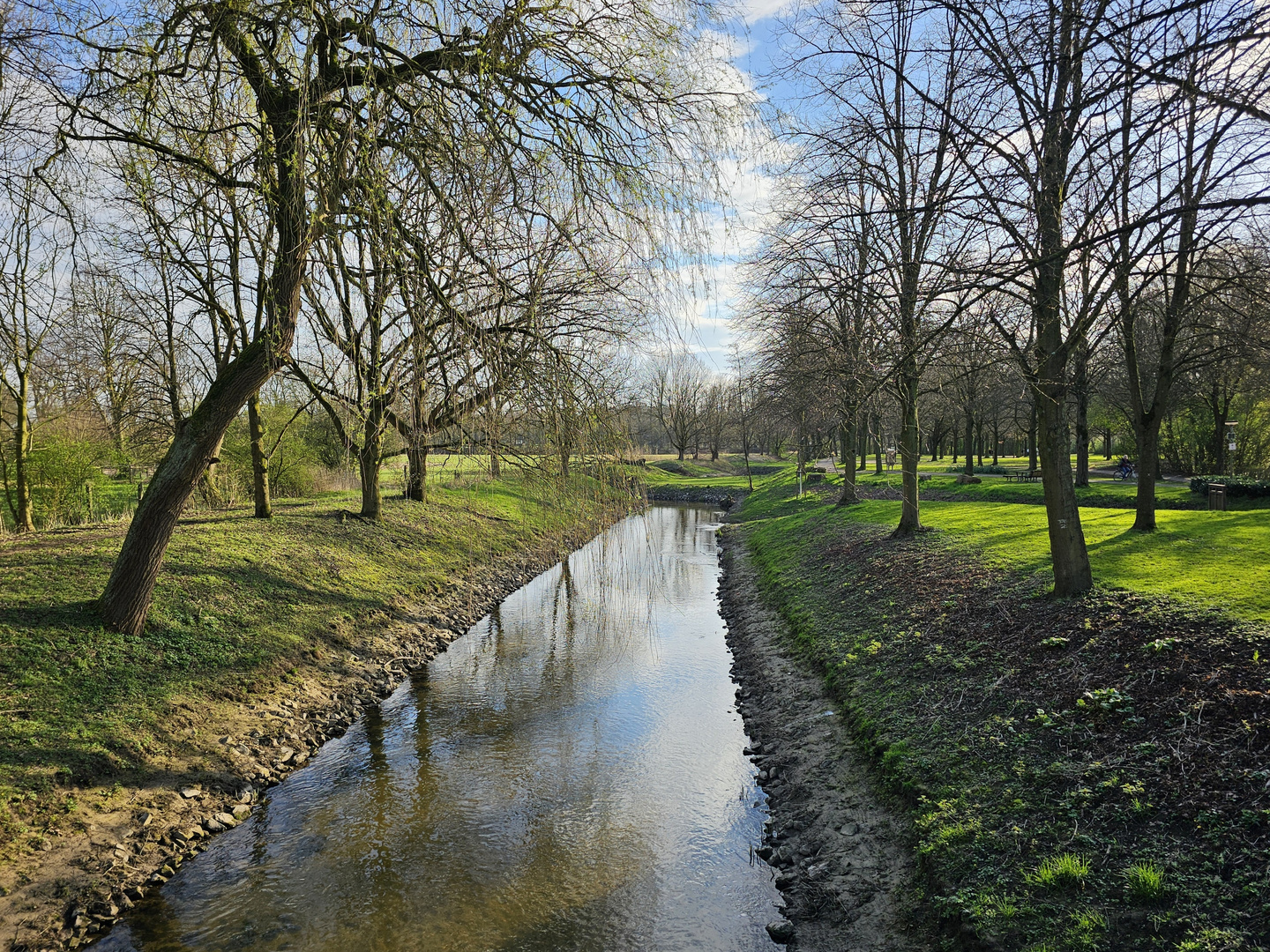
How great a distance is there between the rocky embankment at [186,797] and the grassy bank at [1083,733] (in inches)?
265

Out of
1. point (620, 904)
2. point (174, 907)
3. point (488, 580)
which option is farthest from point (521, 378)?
point (488, 580)

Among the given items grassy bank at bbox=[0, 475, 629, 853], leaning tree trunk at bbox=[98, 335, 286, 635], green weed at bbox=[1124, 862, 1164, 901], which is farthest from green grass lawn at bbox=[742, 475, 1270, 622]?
leaning tree trunk at bbox=[98, 335, 286, 635]

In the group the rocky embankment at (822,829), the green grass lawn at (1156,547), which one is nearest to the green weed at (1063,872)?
the rocky embankment at (822,829)

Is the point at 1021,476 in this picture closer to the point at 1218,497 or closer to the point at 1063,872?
the point at 1218,497

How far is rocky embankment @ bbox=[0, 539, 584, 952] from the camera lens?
5.57 m

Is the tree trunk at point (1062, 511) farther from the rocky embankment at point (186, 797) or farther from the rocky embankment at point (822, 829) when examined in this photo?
the rocky embankment at point (186, 797)

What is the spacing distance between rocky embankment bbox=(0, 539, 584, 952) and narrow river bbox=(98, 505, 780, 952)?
222 millimetres

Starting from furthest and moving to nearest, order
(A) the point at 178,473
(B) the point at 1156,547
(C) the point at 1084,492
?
(C) the point at 1084,492 → (B) the point at 1156,547 → (A) the point at 178,473

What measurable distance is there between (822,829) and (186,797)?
21.3ft

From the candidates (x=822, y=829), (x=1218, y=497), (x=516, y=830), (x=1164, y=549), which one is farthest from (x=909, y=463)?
(x=516, y=830)

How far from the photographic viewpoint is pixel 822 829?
6793 millimetres

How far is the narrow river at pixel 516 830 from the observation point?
18.7 ft

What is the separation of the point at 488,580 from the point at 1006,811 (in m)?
14.7

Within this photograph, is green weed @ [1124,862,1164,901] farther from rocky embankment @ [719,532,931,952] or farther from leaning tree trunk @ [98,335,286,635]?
leaning tree trunk @ [98,335,286,635]
